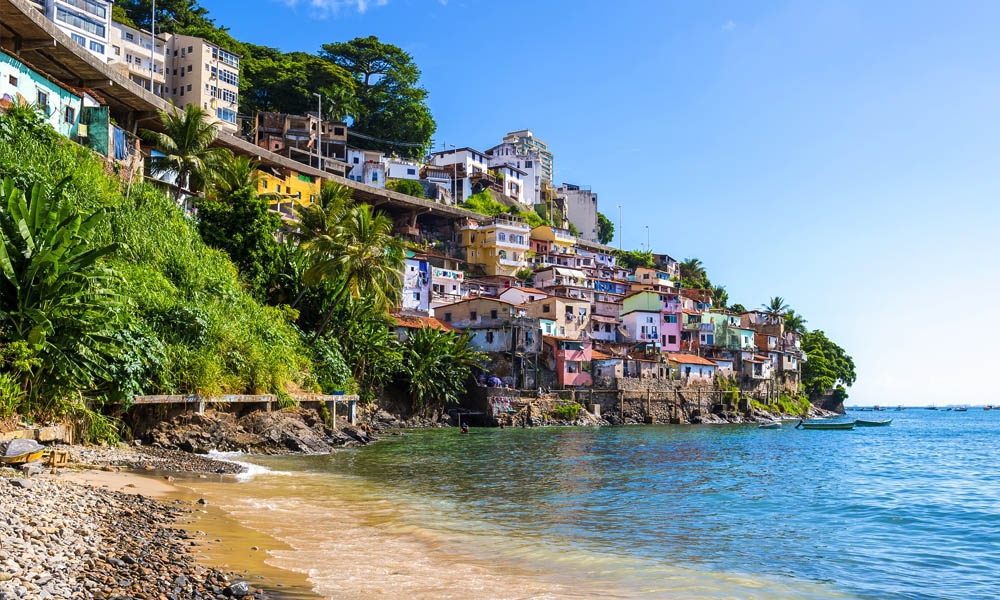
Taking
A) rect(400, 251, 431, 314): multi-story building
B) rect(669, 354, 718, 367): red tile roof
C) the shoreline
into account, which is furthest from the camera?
rect(669, 354, 718, 367): red tile roof

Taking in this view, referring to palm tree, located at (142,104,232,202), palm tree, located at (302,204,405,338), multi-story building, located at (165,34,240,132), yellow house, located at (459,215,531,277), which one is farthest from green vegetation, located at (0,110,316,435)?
yellow house, located at (459,215,531,277)

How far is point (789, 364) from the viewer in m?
105

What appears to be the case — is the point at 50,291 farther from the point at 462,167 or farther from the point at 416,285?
the point at 462,167

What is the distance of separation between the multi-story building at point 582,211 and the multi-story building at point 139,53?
7009 cm

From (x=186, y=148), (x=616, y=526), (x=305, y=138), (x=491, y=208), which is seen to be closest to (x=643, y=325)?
(x=491, y=208)

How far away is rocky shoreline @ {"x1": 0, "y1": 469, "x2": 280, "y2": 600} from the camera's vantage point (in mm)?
8125

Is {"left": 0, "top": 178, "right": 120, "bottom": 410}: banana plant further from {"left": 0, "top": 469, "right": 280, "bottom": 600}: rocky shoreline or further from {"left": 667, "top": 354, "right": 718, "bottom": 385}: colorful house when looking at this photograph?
{"left": 667, "top": 354, "right": 718, "bottom": 385}: colorful house

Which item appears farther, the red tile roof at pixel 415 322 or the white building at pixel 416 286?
the white building at pixel 416 286

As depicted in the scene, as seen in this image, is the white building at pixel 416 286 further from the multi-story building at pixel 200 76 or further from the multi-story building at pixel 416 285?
the multi-story building at pixel 200 76

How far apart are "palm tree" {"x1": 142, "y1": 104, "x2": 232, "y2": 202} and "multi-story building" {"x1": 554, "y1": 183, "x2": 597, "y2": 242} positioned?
93534 mm

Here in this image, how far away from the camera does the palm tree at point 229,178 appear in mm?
46791

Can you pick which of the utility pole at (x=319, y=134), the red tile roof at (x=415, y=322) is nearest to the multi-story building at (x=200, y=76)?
the utility pole at (x=319, y=134)

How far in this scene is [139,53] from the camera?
8244cm

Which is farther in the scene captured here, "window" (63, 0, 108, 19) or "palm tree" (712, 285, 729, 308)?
"palm tree" (712, 285, 729, 308)
